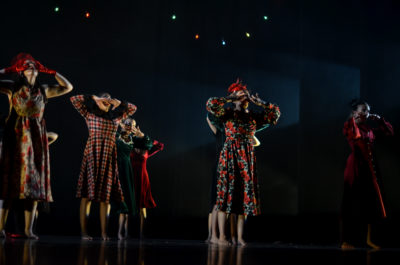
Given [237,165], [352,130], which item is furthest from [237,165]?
[352,130]

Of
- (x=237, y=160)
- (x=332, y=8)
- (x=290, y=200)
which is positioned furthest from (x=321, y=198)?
(x=332, y=8)

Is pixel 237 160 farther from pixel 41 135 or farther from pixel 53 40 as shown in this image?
pixel 53 40

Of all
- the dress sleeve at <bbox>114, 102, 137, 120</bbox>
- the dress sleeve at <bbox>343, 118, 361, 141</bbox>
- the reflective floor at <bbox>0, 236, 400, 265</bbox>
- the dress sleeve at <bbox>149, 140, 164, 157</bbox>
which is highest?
the dress sleeve at <bbox>114, 102, 137, 120</bbox>

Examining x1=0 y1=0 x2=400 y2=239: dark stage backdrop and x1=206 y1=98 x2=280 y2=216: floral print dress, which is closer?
x1=206 y1=98 x2=280 y2=216: floral print dress

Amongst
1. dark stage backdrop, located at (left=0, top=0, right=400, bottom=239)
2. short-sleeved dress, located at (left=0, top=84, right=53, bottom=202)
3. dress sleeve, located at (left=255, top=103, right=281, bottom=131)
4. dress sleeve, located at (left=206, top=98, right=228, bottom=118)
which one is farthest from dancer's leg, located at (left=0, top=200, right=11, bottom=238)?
dress sleeve, located at (left=255, top=103, right=281, bottom=131)

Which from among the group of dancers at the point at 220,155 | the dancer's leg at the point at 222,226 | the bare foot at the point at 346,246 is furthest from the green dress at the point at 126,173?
the bare foot at the point at 346,246

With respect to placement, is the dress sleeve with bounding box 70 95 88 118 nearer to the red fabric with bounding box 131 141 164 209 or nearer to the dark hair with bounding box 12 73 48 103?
the dark hair with bounding box 12 73 48 103

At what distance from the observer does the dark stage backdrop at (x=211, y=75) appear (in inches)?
233

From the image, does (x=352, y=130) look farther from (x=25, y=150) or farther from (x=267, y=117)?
(x=25, y=150)

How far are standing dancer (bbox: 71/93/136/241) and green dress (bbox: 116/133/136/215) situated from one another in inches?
21.3

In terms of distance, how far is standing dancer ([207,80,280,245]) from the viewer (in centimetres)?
454

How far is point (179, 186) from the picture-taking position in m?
6.44

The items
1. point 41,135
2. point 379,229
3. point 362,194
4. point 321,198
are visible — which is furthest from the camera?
point 321,198

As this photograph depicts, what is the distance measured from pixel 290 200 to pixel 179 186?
1376 mm
